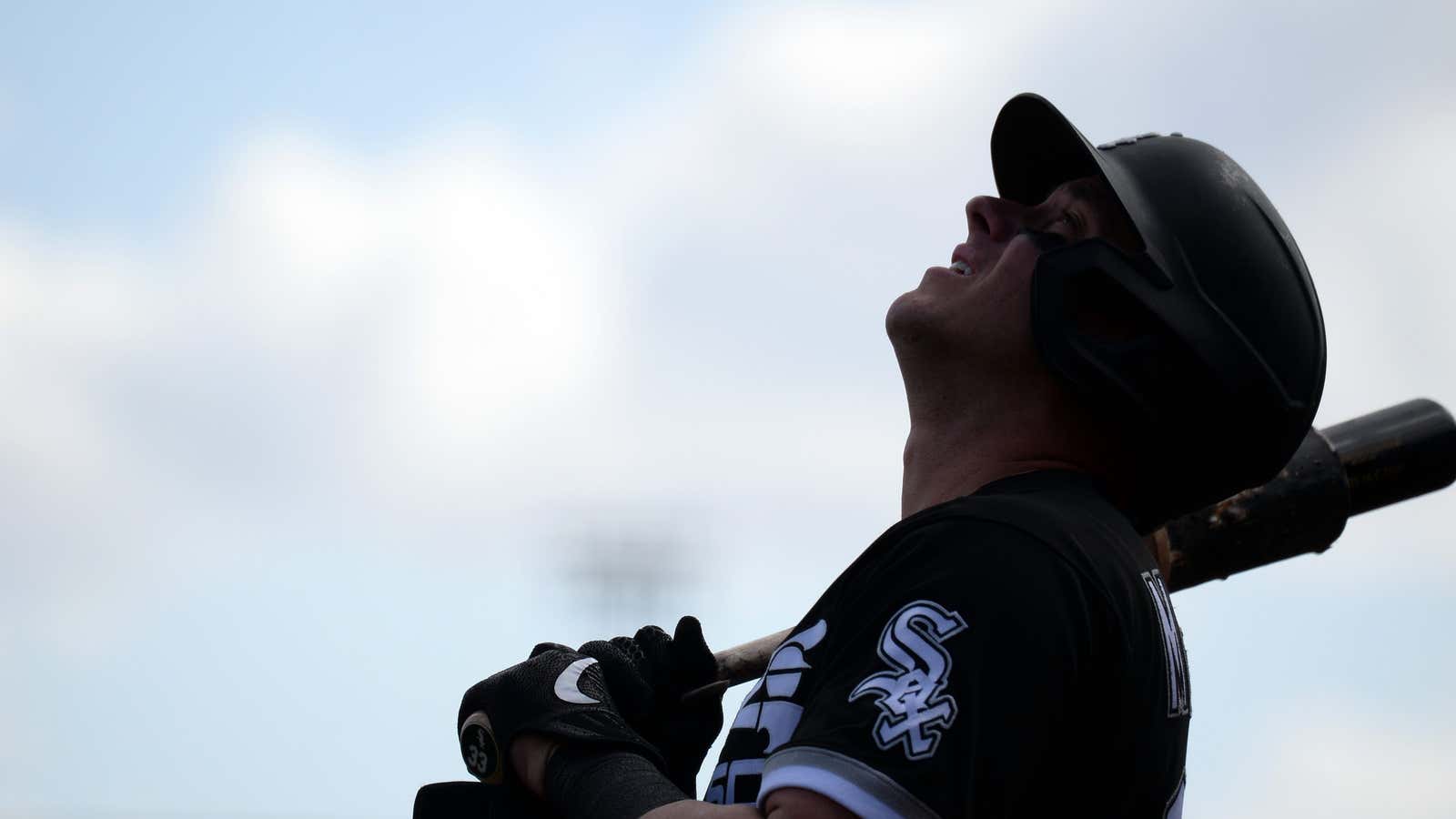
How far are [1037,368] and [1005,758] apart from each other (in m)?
1.28

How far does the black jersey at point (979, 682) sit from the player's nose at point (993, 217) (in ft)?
3.57

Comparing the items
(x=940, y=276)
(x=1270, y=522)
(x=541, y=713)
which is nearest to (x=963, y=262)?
(x=940, y=276)

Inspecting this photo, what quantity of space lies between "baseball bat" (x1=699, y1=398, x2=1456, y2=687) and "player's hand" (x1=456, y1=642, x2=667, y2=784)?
0.76m

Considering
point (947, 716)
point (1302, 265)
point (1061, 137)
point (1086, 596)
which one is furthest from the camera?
point (1061, 137)

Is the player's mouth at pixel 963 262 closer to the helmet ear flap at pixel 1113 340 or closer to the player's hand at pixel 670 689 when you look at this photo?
the helmet ear flap at pixel 1113 340

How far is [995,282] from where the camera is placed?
3.70 meters

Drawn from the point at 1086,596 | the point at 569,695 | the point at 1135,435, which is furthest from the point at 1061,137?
the point at 569,695

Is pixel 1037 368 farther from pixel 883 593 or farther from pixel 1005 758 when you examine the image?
pixel 1005 758

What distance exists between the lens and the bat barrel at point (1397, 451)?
4273mm

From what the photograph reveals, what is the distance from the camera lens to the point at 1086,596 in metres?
2.69

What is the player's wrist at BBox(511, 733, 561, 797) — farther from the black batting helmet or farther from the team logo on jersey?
the black batting helmet

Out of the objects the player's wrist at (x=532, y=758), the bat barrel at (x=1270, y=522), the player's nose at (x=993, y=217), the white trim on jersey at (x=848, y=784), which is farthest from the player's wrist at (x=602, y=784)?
the bat barrel at (x=1270, y=522)

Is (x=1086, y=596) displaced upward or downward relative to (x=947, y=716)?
upward

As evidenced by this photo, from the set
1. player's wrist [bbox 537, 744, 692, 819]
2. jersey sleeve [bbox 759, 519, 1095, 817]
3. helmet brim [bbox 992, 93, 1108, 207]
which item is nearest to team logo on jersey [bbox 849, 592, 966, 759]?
jersey sleeve [bbox 759, 519, 1095, 817]
